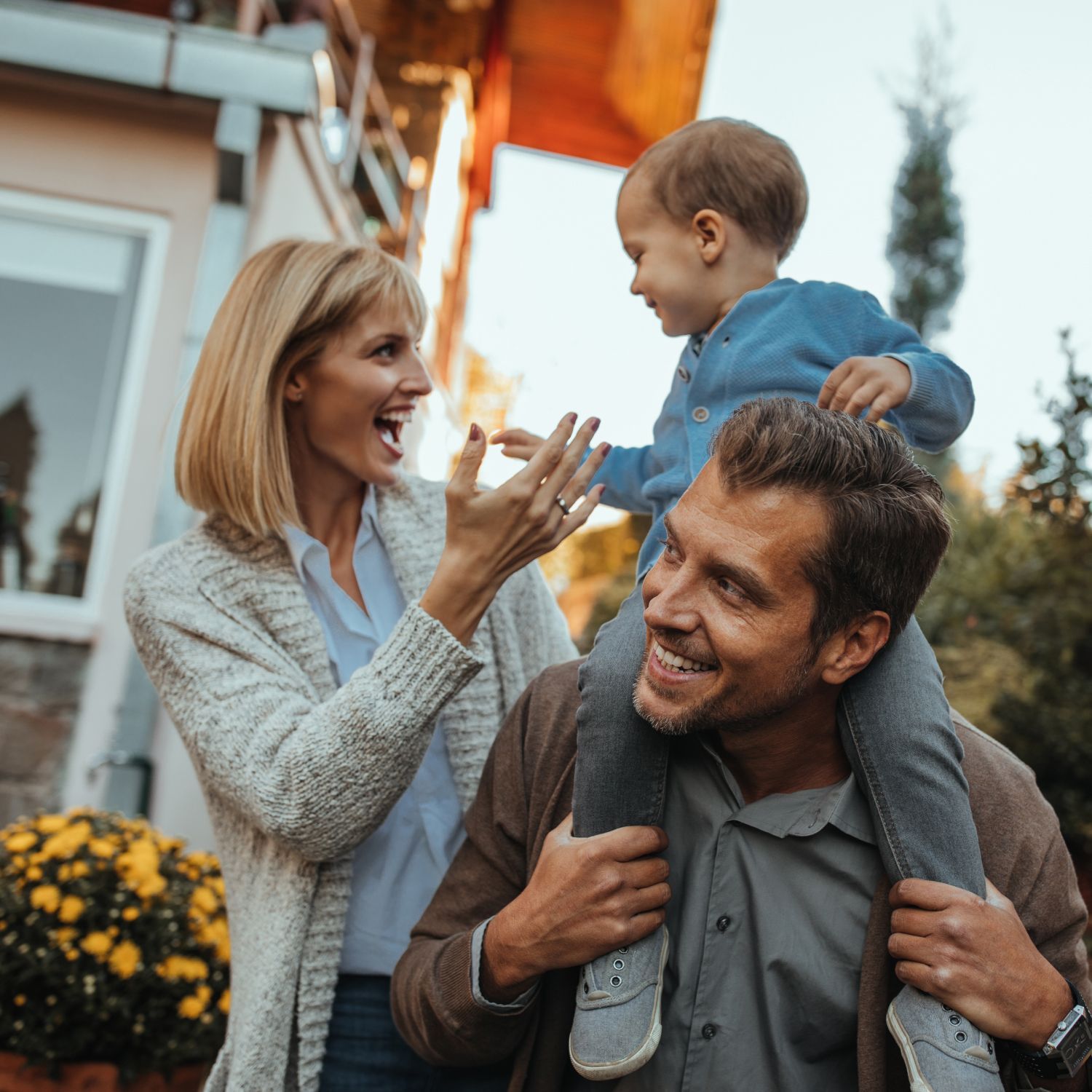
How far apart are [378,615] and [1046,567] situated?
14.8 feet

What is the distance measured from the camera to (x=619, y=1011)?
1600 mm

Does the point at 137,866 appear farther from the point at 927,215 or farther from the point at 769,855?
the point at 927,215

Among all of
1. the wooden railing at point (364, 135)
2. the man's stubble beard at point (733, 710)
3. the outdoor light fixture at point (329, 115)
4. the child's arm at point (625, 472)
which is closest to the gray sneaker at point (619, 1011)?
the man's stubble beard at point (733, 710)

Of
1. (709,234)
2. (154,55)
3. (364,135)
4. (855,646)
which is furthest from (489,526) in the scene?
(364,135)

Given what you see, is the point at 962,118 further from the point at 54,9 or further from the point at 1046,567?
the point at 54,9

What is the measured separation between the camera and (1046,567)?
19.0ft

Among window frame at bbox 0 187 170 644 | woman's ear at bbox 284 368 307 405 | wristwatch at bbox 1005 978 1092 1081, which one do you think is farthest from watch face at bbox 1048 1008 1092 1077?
window frame at bbox 0 187 170 644

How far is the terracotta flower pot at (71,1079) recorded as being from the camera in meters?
2.93

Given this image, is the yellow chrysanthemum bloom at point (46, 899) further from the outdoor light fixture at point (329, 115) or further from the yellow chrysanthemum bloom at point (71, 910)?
the outdoor light fixture at point (329, 115)

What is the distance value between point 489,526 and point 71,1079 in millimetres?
2092

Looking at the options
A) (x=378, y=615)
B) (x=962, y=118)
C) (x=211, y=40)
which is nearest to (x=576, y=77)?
(x=962, y=118)

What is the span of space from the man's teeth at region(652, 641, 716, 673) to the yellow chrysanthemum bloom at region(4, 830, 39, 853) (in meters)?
2.44

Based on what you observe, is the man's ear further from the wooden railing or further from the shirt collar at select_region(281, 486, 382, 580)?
the wooden railing

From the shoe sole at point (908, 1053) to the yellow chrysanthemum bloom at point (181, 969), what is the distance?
2.17 meters
